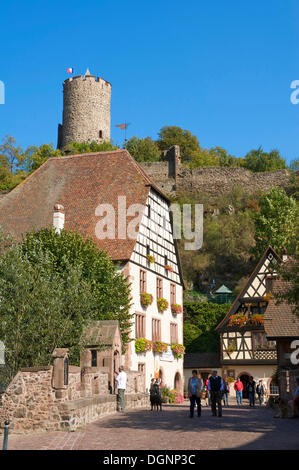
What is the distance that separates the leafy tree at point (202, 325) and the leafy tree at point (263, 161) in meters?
38.0

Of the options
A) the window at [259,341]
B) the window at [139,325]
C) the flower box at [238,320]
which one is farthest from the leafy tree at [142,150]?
the window at [139,325]

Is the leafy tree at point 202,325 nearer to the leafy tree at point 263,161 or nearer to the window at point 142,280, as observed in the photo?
the window at point 142,280

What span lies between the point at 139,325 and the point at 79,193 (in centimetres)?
796

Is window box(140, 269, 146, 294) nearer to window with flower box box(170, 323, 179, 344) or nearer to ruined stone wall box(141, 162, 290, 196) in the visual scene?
window with flower box box(170, 323, 179, 344)

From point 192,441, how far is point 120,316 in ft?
50.1

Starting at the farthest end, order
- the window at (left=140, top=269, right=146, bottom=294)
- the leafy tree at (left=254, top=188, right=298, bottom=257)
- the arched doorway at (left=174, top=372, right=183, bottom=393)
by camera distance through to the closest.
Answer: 1. the leafy tree at (left=254, top=188, right=298, bottom=257)
2. the arched doorway at (left=174, top=372, right=183, bottom=393)
3. the window at (left=140, top=269, right=146, bottom=294)

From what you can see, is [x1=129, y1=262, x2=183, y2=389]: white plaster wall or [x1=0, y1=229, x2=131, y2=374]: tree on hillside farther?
[x1=129, y1=262, x2=183, y2=389]: white plaster wall

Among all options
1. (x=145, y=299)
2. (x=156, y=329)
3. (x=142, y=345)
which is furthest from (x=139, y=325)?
(x=156, y=329)

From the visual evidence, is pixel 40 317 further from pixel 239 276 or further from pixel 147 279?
pixel 239 276

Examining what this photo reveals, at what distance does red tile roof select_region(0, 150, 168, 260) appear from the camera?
102 ft

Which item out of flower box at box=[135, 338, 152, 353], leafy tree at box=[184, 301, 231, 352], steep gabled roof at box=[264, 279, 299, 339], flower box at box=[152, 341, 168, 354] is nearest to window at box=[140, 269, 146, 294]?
flower box at box=[135, 338, 152, 353]

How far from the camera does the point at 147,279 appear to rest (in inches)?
1257

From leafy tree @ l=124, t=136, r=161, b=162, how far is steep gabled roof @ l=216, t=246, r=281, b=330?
36.0 metres
